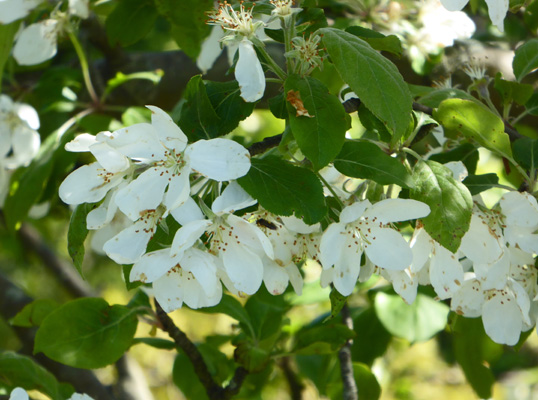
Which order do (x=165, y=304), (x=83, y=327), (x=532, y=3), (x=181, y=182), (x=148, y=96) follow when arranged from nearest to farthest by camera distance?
(x=181, y=182)
(x=165, y=304)
(x=83, y=327)
(x=532, y=3)
(x=148, y=96)

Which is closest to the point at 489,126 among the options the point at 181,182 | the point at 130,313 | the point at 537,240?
the point at 537,240

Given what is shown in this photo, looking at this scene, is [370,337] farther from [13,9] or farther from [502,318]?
[13,9]

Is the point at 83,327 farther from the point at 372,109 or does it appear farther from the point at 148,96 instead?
the point at 148,96

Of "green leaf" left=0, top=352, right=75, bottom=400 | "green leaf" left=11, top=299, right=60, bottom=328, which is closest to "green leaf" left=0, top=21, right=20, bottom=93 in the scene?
"green leaf" left=11, top=299, right=60, bottom=328

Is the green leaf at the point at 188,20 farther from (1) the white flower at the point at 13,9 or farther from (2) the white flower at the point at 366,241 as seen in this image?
(2) the white flower at the point at 366,241

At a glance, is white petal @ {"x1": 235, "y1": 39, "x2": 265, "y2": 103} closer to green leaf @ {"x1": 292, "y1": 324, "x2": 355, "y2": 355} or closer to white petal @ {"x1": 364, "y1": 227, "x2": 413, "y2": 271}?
white petal @ {"x1": 364, "y1": 227, "x2": 413, "y2": 271}
